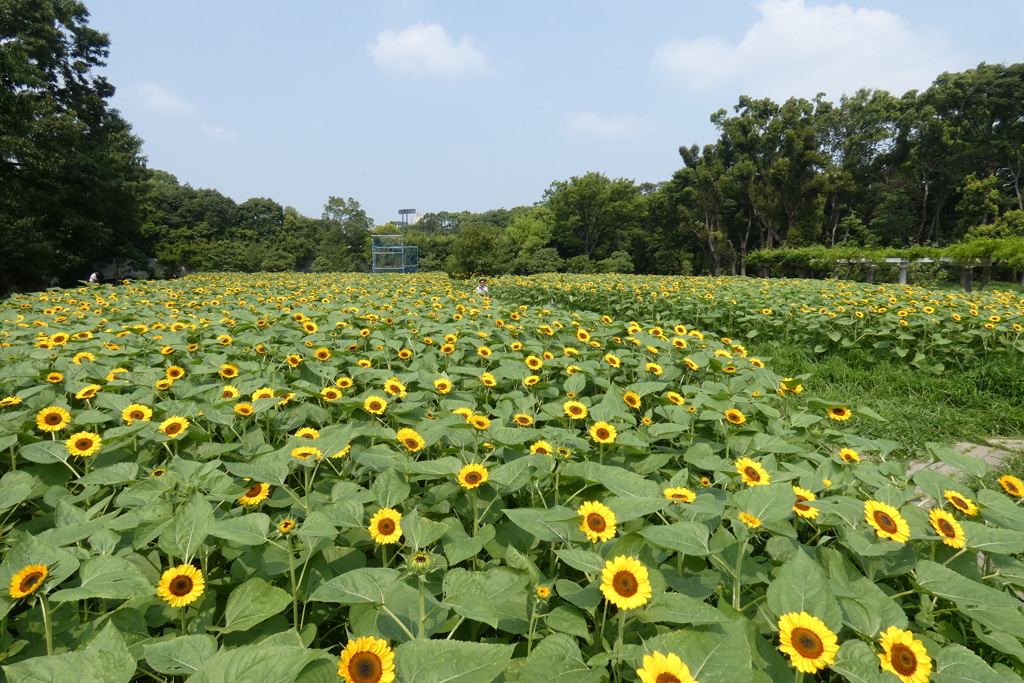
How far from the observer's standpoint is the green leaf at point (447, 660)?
66 cm

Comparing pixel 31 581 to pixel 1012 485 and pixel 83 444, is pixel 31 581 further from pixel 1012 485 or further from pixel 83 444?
pixel 1012 485

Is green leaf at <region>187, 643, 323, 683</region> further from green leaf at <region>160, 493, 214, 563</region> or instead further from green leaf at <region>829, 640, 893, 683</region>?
green leaf at <region>829, 640, 893, 683</region>

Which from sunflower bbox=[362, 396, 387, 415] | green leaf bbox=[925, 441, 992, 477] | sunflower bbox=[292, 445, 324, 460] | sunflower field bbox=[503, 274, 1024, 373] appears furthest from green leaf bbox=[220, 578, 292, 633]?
sunflower field bbox=[503, 274, 1024, 373]

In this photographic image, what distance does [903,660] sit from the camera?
73 centimetres

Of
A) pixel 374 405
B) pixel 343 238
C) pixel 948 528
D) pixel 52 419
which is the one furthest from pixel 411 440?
pixel 343 238

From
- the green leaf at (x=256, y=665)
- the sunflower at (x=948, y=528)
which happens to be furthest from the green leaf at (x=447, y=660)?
the sunflower at (x=948, y=528)

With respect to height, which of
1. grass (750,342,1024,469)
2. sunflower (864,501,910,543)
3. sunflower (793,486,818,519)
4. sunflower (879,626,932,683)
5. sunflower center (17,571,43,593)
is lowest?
grass (750,342,1024,469)

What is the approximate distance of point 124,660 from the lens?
65 centimetres

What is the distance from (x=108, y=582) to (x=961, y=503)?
184 cm

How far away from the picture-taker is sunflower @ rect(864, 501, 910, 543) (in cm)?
96

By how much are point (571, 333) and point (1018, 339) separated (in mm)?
4716

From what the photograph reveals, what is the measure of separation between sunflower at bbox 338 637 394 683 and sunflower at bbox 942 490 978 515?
1.35m

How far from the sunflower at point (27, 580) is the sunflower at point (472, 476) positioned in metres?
0.79

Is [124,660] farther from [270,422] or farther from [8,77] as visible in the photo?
[8,77]
